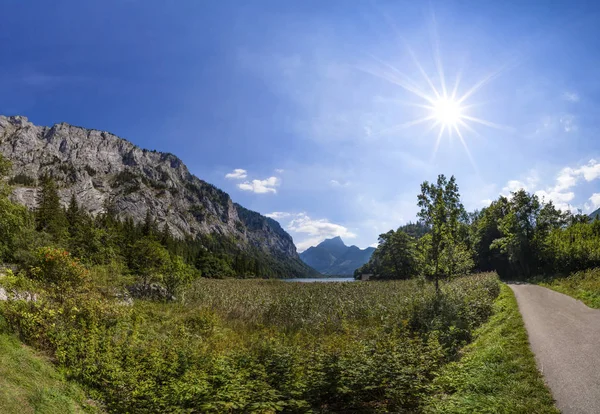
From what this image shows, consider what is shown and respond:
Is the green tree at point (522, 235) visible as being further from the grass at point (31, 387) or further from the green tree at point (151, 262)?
the grass at point (31, 387)

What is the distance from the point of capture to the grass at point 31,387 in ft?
21.3

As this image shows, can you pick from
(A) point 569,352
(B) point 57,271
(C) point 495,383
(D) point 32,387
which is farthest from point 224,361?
(A) point 569,352

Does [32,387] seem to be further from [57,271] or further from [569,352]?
[569,352]

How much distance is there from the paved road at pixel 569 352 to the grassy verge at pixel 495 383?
0.27 meters

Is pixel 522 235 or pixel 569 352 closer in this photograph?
pixel 569 352

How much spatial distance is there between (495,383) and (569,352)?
328 centimetres

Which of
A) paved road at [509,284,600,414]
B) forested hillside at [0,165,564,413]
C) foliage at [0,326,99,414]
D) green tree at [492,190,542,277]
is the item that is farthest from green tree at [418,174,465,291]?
green tree at [492,190,542,277]

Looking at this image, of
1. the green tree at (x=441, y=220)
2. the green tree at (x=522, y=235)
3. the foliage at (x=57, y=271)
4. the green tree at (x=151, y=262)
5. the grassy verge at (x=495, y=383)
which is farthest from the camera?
the green tree at (x=522, y=235)

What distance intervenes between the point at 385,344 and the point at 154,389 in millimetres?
6984

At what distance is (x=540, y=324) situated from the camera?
482 inches

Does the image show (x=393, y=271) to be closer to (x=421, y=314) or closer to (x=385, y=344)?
(x=421, y=314)

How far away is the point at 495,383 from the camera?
7289 millimetres

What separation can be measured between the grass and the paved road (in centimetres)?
1087

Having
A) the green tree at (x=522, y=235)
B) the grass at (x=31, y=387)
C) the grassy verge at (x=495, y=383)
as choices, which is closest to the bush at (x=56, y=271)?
the grass at (x=31, y=387)
